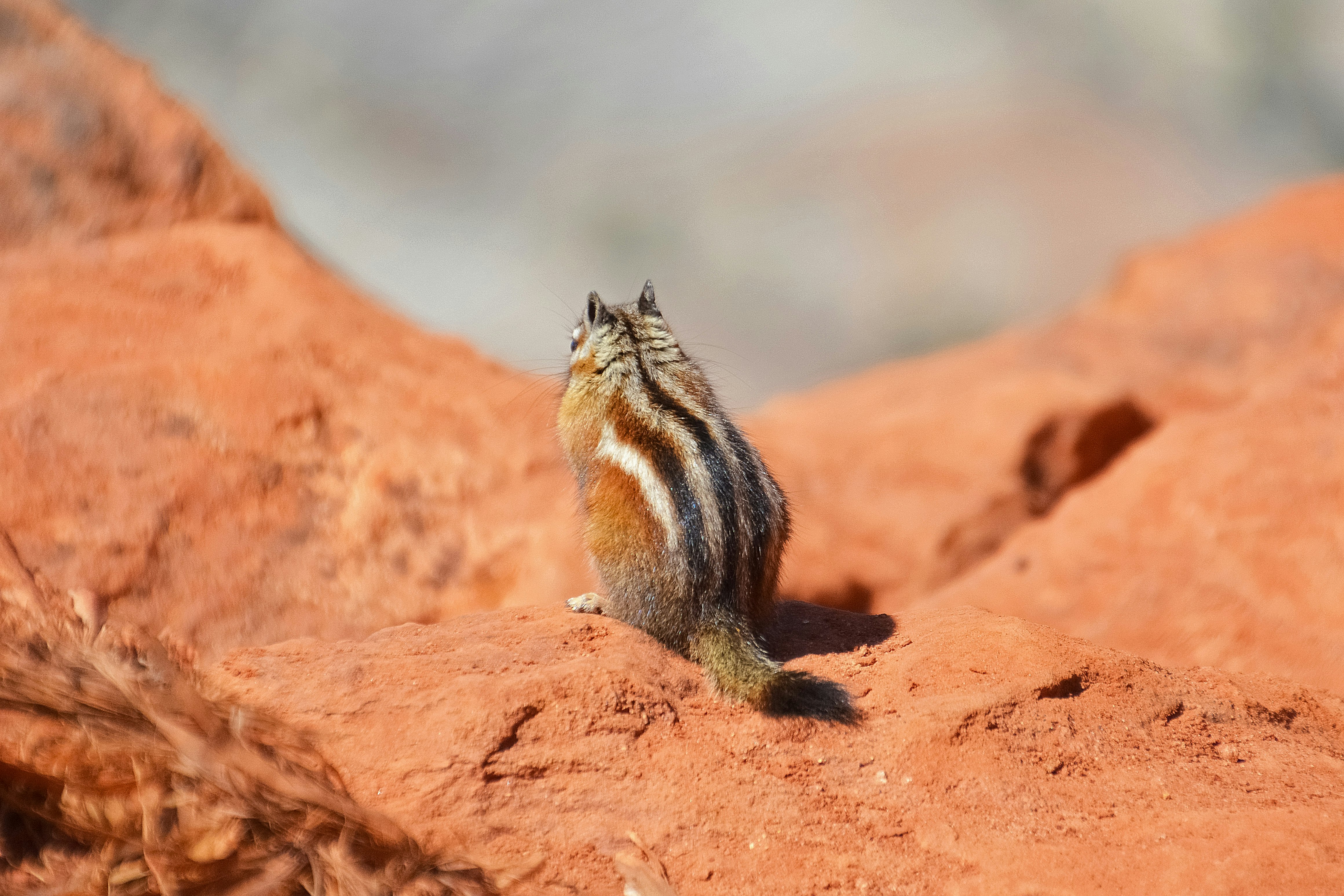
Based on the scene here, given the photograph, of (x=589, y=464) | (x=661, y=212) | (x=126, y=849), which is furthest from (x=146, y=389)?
(x=661, y=212)

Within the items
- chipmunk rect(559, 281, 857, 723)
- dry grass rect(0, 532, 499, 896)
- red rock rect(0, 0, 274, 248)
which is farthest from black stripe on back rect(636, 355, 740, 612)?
red rock rect(0, 0, 274, 248)

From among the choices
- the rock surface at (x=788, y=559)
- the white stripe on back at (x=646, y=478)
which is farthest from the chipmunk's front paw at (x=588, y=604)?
the white stripe on back at (x=646, y=478)

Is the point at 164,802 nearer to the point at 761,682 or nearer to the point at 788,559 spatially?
the point at 761,682

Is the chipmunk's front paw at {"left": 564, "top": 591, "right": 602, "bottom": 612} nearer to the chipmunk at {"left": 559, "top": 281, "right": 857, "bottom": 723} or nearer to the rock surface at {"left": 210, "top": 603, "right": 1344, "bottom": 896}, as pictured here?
the chipmunk at {"left": 559, "top": 281, "right": 857, "bottom": 723}

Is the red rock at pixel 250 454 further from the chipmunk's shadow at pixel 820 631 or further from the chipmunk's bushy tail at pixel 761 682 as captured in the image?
the chipmunk's bushy tail at pixel 761 682

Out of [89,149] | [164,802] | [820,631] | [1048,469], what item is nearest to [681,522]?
[820,631]

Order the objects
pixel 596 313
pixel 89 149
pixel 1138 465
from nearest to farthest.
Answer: pixel 596 313 < pixel 89 149 < pixel 1138 465

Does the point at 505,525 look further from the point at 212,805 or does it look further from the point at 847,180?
the point at 847,180

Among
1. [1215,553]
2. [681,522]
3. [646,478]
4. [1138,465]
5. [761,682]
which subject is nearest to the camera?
[761,682]
